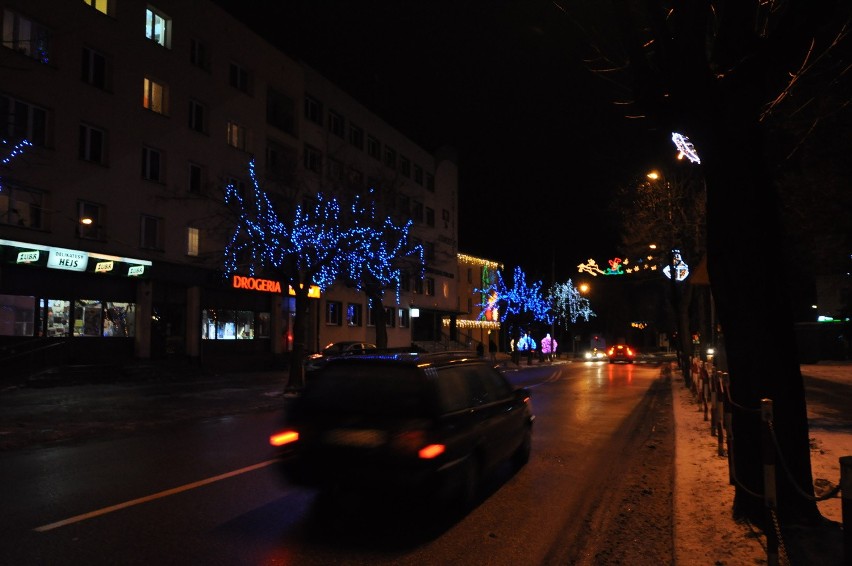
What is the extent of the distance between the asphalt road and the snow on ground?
0.89 ft

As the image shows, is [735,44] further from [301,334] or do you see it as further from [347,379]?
[301,334]

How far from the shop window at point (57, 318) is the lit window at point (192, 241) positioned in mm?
5761

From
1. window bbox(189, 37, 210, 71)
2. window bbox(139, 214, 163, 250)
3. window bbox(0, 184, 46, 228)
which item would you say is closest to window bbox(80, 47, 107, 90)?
window bbox(189, 37, 210, 71)

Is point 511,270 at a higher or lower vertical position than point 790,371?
Answer: higher

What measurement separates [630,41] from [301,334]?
15.7 metres

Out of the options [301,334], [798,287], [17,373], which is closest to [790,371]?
[301,334]

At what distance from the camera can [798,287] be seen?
37188mm

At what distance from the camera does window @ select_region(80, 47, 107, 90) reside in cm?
2342

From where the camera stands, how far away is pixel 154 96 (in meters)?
26.5

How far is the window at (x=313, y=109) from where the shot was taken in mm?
36750

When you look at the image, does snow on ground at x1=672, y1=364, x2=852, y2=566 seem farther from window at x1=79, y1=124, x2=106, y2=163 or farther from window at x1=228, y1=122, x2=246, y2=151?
window at x1=228, y1=122, x2=246, y2=151

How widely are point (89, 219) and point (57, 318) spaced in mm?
3724

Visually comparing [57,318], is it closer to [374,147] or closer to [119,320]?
[119,320]

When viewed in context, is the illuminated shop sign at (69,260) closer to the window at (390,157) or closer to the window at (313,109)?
the window at (313,109)
